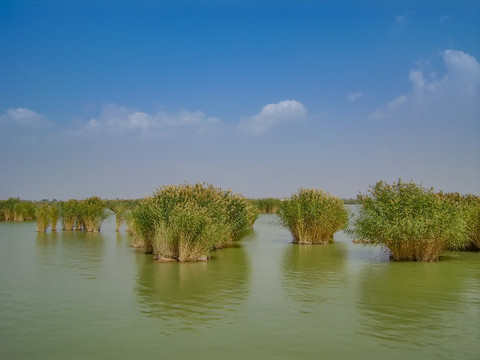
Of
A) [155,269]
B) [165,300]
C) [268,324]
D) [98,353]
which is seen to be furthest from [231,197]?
[98,353]

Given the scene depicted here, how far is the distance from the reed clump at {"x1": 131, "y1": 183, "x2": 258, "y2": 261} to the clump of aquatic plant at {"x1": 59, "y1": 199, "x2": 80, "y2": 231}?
36.6 feet

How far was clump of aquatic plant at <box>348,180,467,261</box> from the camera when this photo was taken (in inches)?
637

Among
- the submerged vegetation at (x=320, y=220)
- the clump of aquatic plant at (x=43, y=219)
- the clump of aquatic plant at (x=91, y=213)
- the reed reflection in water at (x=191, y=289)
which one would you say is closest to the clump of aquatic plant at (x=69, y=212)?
the clump of aquatic plant at (x=91, y=213)

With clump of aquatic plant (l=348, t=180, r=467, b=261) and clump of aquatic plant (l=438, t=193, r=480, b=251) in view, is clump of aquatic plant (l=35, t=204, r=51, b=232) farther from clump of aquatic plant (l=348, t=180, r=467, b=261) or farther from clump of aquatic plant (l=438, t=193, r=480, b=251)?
clump of aquatic plant (l=438, t=193, r=480, b=251)

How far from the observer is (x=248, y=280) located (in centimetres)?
1326

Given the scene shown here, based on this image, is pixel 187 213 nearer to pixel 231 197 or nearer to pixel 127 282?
pixel 127 282

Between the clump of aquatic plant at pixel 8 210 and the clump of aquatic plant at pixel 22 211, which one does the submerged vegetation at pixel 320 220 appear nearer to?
the clump of aquatic plant at pixel 22 211

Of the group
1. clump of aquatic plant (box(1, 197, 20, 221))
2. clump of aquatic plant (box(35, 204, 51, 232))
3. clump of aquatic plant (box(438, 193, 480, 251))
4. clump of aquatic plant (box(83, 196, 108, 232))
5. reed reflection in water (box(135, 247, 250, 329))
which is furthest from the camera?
clump of aquatic plant (box(1, 197, 20, 221))

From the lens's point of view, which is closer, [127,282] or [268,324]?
[268,324]

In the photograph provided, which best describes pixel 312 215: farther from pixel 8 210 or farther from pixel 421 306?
pixel 8 210

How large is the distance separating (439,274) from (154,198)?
12.0m

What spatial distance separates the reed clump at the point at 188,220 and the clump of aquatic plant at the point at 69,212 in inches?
440

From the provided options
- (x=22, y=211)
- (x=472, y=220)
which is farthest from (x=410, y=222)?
(x=22, y=211)

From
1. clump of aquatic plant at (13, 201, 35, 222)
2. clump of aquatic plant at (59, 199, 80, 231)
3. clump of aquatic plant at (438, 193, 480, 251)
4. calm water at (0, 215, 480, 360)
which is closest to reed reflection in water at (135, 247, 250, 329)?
calm water at (0, 215, 480, 360)
